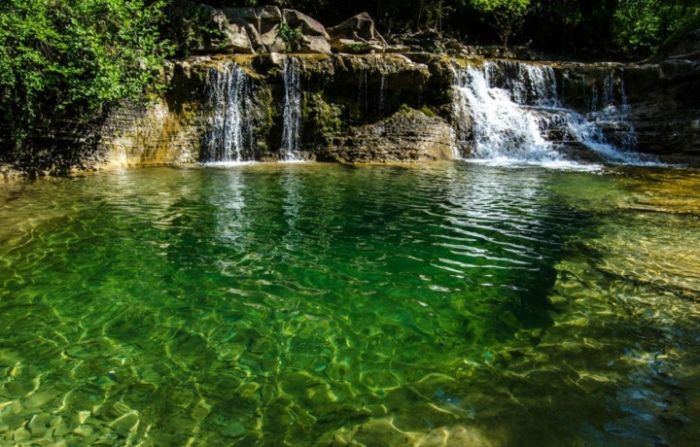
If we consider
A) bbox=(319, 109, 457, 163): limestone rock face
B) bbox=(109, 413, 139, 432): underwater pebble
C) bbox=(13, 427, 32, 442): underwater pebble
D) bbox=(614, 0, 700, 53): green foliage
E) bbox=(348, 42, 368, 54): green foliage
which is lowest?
bbox=(13, 427, 32, 442): underwater pebble

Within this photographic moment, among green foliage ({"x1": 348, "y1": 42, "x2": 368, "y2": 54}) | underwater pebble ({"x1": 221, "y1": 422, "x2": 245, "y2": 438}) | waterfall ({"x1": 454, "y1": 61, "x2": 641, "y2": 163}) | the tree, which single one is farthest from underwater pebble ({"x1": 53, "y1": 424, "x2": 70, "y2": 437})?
the tree

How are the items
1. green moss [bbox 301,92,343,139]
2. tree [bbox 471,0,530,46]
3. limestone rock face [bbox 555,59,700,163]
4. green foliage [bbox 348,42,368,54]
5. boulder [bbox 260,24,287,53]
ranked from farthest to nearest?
tree [bbox 471,0,530,46], boulder [bbox 260,24,287,53], green foliage [bbox 348,42,368,54], green moss [bbox 301,92,343,139], limestone rock face [bbox 555,59,700,163]

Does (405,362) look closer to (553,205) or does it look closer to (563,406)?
(563,406)

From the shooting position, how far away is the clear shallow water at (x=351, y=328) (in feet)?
8.64

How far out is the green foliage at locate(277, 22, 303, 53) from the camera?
69.9ft

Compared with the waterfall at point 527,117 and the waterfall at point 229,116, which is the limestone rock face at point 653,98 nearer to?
the waterfall at point 527,117

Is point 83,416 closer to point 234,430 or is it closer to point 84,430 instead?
point 84,430

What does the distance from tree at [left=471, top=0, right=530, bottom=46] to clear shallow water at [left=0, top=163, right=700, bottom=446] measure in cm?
2351

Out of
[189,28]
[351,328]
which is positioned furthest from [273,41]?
[351,328]

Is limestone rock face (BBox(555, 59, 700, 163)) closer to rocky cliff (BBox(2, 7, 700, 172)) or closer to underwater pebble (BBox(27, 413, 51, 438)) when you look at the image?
rocky cliff (BBox(2, 7, 700, 172))

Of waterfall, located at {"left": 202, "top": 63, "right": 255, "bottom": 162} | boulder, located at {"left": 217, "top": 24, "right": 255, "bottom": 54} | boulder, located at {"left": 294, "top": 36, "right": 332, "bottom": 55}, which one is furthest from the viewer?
boulder, located at {"left": 294, "top": 36, "right": 332, "bottom": 55}

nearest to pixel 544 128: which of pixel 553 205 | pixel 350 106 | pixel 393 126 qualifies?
pixel 393 126

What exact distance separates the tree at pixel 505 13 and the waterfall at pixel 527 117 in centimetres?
971

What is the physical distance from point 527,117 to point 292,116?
1004 cm
